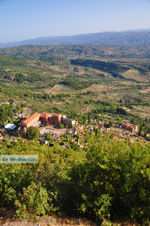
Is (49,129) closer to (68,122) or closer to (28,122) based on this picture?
(68,122)

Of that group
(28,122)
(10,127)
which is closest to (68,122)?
(28,122)

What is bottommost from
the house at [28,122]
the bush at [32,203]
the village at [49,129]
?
the village at [49,129]

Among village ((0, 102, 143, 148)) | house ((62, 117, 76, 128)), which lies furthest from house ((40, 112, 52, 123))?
house ((62, 117, 76, 128))

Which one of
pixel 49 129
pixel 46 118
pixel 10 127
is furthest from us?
pixel 46 118

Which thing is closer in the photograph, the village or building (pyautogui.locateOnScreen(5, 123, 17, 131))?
the village

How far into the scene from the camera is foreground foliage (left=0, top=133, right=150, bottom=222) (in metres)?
10.8

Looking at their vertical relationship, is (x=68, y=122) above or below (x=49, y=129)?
above

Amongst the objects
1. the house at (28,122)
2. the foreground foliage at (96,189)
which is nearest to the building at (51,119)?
the house at (28,122)

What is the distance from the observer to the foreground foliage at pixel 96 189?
1084 cm

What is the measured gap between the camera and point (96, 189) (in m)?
12.1

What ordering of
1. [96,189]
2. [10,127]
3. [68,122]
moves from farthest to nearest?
[68,122], [10,127], [96,189]

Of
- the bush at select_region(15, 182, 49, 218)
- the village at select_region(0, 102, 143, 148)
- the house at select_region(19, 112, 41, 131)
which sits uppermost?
the bush at select_region(15, 182, 49, 218)

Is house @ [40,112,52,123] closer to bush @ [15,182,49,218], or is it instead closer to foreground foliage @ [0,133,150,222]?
foreground foliage @ [0,133,150,222]

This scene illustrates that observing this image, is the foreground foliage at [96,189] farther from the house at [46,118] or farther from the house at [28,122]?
the house at [46,118]
